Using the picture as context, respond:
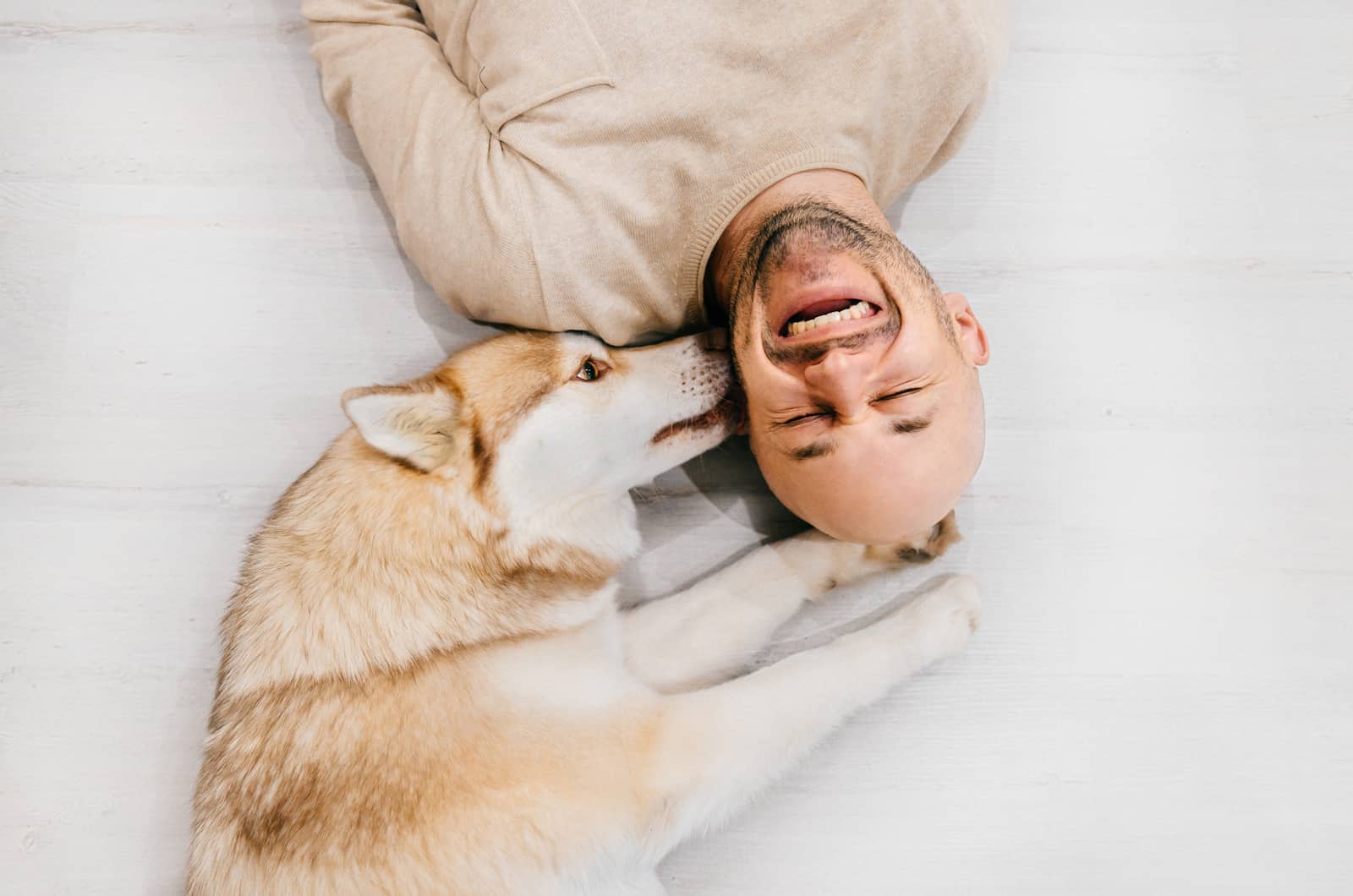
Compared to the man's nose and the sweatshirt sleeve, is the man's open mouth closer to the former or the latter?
the man's nose

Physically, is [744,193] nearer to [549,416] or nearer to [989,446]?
[549,416]

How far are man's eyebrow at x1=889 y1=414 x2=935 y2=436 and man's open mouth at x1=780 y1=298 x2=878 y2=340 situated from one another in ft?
0.59

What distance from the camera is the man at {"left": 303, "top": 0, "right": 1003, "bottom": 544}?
4.74 feet

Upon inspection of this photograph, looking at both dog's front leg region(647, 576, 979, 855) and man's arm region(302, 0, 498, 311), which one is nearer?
dog's front leg region(647, 576, 979, 855)

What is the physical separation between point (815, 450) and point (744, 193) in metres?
0.53

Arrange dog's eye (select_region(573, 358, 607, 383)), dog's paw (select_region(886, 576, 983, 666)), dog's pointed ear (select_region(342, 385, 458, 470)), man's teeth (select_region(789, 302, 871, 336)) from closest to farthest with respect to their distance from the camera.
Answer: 1. dog's pointed ear (select_region(342, 385, 458, 470))
2. man's teeth (select_region(789, 302, 871, 336))
3. dog's eye (select_region(573, 358, 607, 383))
4. dog's paw (select_region(886, 576, 983, 666))

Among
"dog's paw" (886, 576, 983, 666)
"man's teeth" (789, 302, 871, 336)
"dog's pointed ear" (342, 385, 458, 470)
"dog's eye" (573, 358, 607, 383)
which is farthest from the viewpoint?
"dog's paw" (886, 576, 983, 666)

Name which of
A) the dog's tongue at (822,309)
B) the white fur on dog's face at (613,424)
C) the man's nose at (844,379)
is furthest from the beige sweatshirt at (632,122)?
the man's nose at (844,379)

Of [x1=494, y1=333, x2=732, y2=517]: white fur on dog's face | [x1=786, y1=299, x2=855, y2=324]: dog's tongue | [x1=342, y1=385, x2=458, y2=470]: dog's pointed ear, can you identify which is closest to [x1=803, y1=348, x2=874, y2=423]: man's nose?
[x1=786, y1=299, x2=855, y2=324]: dog's tongue

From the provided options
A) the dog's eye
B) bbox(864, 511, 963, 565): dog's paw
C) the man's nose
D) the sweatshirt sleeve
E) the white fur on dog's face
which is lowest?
bbox(864, 511, 963, 565): dog's paw

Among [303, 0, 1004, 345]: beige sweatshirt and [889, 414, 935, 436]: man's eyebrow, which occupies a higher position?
[303, 0, 1004, 345]: beige sweatshirt

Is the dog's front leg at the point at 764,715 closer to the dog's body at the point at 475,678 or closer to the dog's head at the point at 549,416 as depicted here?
the dog's body at the point at 475,678

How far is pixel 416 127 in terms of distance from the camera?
1.64 m

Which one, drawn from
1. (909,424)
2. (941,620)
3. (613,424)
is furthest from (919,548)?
(613,424)
